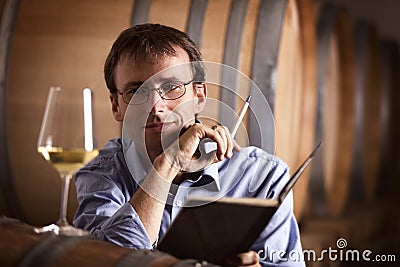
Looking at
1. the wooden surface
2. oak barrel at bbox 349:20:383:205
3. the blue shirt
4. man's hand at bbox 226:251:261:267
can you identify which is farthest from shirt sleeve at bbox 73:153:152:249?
oak barrel at bbox 349:20:383:205

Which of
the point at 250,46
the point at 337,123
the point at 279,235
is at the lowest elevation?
the point at 279,235

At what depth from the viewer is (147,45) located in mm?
1231

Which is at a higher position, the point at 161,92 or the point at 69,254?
the point at 161,92

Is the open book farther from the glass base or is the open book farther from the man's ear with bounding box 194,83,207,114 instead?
the man's ear with bounding box 194,83,207,114

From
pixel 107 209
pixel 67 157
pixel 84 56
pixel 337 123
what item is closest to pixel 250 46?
pixel 84 56

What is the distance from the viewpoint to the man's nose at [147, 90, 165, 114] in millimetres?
1206

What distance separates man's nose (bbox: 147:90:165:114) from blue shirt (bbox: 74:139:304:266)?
15 centimetres

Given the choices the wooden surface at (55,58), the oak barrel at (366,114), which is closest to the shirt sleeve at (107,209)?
the wooden surface at (55,58)

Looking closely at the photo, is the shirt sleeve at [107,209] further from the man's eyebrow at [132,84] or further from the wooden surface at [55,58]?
the wooden surface at [55,58]

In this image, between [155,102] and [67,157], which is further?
[155,102]

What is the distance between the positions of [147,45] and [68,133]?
0.72 ft

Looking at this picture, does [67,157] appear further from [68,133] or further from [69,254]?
[69,254]

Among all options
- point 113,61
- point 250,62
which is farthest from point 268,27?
point 113,61

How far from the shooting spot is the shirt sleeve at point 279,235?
1.21 meters
